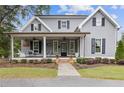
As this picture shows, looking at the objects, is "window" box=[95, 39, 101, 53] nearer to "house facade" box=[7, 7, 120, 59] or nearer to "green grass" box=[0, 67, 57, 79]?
"house facade" box=[7, 7, 120, 59]

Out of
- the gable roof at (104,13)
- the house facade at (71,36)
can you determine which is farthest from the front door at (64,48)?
the gable roof at (104,13)

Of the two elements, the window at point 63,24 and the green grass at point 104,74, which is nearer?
the green grass at point 104,74

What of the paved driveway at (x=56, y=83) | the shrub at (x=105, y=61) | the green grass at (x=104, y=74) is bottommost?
the paved driveway at (x=56, y=83)

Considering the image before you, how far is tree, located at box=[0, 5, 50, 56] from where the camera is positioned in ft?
126

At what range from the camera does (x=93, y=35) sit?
29.4 m

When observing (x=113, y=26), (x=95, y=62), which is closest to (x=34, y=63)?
(x=95, y=62)

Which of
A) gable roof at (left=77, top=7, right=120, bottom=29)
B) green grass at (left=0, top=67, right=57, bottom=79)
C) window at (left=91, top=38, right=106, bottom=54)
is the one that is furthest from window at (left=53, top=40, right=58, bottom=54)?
green grass at (left=0, top=67, right=57, bottom=79)

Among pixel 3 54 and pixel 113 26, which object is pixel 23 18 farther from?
pixel 113 26

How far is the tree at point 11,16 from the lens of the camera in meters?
38.4

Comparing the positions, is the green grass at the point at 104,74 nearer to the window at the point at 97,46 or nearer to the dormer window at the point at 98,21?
the window at the point at 97,46

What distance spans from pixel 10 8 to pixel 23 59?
1485 cm

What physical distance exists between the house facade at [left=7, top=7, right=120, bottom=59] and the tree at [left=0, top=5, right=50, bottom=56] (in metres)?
7.04

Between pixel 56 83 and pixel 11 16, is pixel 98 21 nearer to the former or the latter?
pixel 11 16

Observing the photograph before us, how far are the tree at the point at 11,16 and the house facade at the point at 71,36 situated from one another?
704 centimetres
